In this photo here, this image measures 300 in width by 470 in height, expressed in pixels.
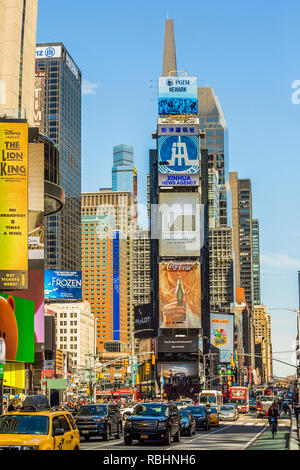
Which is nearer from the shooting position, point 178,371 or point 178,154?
point 178,371

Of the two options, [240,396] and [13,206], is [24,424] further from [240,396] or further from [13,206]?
[240,396]

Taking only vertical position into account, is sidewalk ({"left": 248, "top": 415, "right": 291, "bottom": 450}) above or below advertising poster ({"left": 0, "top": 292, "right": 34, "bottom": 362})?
below

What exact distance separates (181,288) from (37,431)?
157427mm

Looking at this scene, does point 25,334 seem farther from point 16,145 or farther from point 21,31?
point 21,31

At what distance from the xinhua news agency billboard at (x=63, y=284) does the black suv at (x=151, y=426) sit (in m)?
151

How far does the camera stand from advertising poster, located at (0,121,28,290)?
6956cm

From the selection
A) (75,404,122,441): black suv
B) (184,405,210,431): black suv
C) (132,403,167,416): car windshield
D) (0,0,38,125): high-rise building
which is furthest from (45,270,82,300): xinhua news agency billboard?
(132,403,167,416): car windshield

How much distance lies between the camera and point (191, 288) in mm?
176500

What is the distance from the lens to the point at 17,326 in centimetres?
8200

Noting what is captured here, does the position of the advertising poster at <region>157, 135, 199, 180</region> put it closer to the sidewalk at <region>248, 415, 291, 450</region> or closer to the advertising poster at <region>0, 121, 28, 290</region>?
the advertising poster at <region>0, 121, 28, 290</region>

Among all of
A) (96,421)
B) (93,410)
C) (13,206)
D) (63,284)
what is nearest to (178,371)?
(63,284)

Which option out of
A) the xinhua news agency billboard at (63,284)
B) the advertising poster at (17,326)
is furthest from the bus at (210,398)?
the xinhua news agency billboard at (63,284)

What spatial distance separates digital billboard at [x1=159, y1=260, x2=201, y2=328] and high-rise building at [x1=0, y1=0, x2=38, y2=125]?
89.3m

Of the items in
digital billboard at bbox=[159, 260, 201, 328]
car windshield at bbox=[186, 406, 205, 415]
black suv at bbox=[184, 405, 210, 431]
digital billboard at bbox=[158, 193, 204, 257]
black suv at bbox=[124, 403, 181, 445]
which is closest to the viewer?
black suv at bbox=[124, 403, 181, 445]
